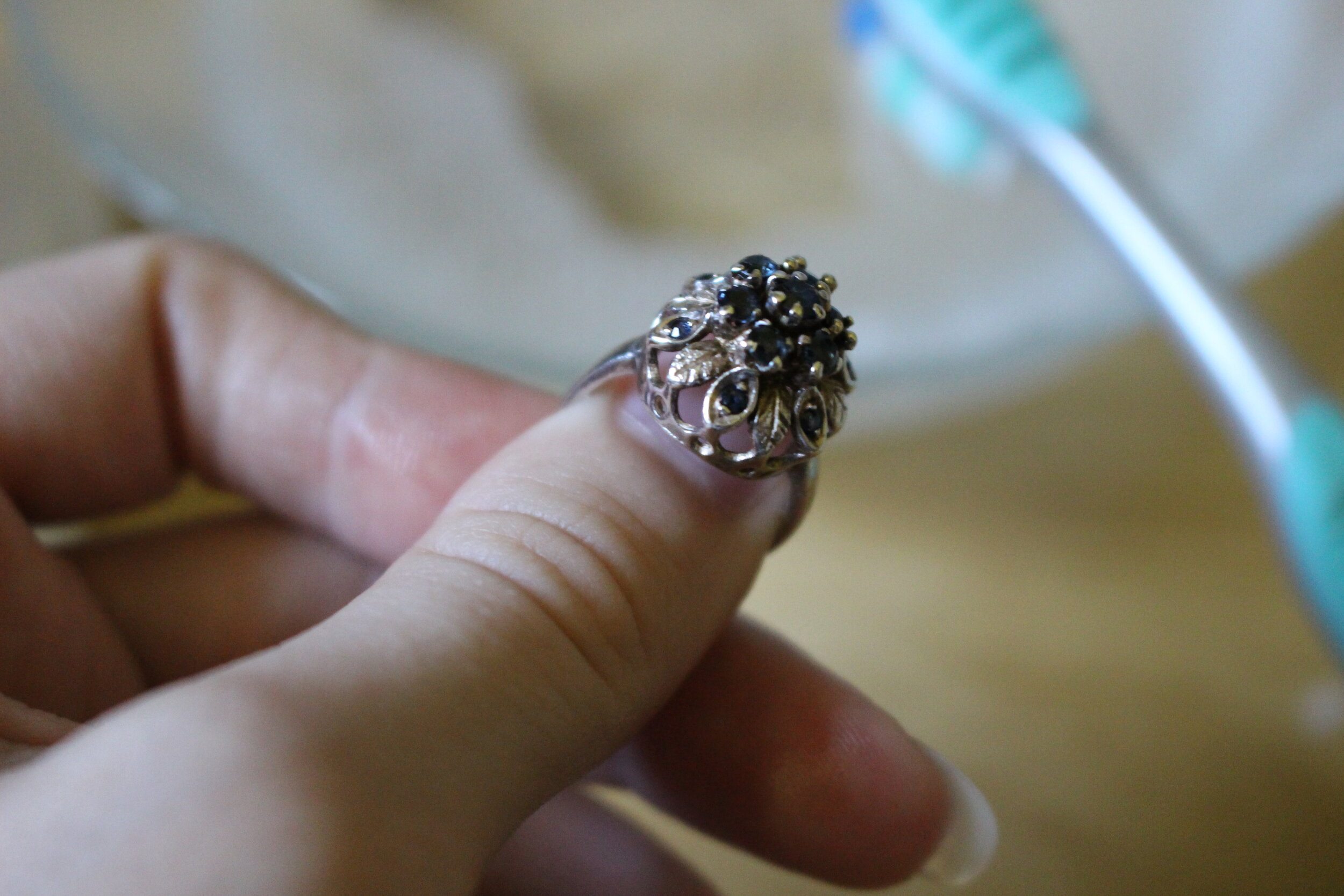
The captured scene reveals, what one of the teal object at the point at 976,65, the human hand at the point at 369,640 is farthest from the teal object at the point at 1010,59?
the human hand at the point at 369,640

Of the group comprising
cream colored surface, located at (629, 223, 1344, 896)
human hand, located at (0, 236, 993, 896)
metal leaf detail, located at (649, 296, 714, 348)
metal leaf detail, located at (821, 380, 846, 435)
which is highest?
cream colored surface, located at (629, 223, 1344, 896)

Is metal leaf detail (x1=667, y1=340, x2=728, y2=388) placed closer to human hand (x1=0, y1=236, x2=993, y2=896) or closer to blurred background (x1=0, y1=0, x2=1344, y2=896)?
human hand (x1=0, y1=236, x2=993, y2=896)

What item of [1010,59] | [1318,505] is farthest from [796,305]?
[1010,59]

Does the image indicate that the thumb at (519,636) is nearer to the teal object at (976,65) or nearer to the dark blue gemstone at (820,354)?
the dark blue gemstone at (820,354)

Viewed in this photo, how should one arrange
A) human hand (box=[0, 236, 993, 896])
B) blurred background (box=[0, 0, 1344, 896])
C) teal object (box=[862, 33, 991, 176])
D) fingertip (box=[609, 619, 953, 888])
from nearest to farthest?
human hand (box=[0, 236, 993, 896]) < fingertip (box=[609, 619, 953, 888]) < blurred background (box=[0, 0, 1344, 896]) < teal object (box=[862, 33, 991, 176])

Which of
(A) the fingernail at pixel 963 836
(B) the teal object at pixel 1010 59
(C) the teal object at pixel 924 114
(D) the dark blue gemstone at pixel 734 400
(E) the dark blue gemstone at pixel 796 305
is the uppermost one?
(C) the teal object at pixel 924 114

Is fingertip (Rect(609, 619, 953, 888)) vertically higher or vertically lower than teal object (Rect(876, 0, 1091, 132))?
lower

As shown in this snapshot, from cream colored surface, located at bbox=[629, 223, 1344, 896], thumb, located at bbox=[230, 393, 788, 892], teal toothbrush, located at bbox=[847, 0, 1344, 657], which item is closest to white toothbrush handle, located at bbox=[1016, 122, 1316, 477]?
teal toothbrush, located at bbox=[847, 0, 1344, 657]
